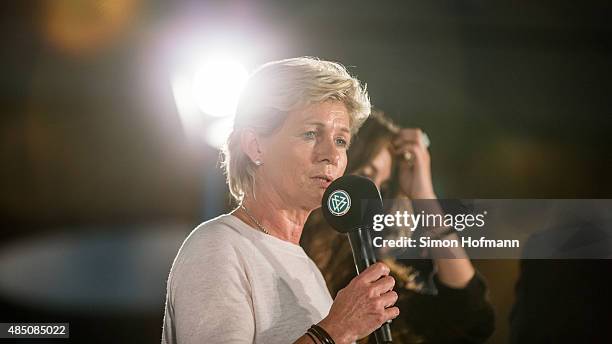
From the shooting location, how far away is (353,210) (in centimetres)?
158

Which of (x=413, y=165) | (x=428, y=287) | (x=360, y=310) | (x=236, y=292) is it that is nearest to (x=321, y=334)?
(x=360, y=310)

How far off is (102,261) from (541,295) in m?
1.56

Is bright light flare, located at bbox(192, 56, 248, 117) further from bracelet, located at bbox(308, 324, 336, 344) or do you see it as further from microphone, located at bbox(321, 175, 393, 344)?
bracelet, located at bbox(308, 324, 336, 344)

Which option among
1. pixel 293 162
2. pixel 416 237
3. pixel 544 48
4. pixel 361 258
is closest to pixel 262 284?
pixel 361 258

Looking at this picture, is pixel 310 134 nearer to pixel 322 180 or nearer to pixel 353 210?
pixel 322 180

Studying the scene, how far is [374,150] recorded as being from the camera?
2.18 metres

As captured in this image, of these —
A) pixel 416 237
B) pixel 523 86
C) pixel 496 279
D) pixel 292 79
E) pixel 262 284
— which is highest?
pixel 523 86

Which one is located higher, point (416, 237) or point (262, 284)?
point (416, 237)

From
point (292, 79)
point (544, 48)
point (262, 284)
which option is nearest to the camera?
point (262, 284)

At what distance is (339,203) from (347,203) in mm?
21

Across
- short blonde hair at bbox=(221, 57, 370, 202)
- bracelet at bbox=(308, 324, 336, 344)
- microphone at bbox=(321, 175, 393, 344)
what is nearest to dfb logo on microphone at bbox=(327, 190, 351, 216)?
microphone at bbox=(321, 175, 393, 344)

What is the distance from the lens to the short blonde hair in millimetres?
1672

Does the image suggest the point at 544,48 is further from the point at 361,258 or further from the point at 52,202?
the point at 52,202

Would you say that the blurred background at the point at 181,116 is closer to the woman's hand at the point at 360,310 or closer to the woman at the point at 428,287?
the woman at the point at 428,287
